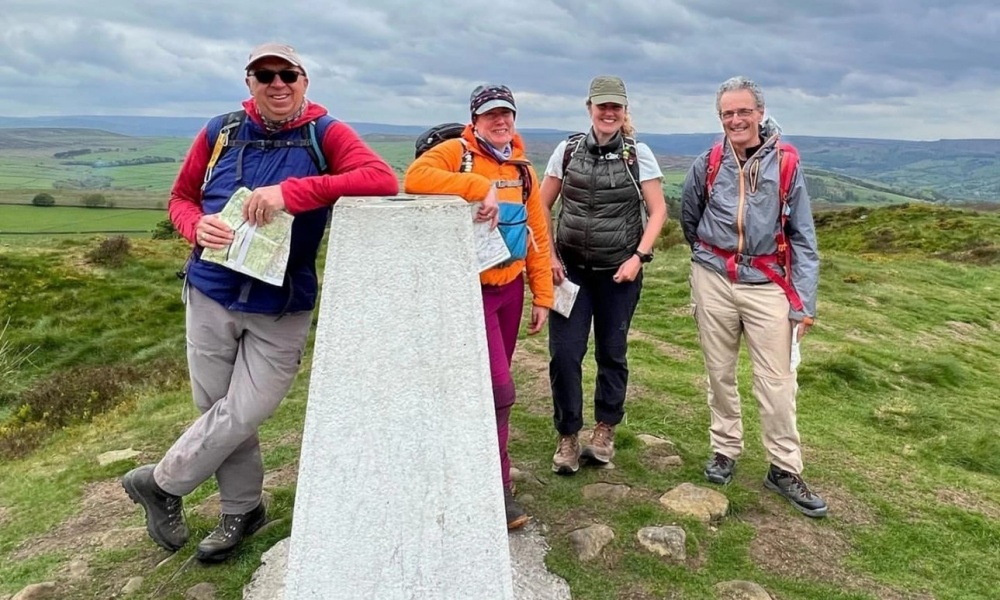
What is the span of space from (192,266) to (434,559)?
7.35ft

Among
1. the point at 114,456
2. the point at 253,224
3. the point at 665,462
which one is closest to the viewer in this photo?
the point at 253,224

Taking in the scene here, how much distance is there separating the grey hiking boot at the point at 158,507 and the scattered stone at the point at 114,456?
3004 mm

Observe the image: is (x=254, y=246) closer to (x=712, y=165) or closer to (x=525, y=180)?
(x=525, y=180)

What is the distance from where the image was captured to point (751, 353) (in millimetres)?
5688

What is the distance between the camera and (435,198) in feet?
11.1

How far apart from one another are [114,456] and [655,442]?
554cm

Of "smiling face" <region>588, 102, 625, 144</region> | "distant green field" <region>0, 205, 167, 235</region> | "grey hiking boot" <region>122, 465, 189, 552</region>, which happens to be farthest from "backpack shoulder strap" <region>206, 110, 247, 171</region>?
"distant green field" <region>0, 205, 167, 235</region>

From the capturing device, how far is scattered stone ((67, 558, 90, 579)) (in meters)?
4.89

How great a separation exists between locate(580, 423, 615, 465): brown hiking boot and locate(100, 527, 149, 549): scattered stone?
11.6 feet

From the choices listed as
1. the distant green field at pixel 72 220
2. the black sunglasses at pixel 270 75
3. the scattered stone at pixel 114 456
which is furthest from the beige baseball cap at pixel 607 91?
the distant green field at pixel 72 220

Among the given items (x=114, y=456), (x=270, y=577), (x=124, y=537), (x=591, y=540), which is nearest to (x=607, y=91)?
(x=591, y=540)

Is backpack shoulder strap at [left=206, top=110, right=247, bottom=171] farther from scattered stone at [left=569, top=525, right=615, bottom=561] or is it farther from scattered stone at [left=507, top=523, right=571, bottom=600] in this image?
scattered stone at [left=569, top=525, right=615, bottom=561]

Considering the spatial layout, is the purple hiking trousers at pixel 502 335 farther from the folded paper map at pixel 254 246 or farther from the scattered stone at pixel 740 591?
the scattered stone at pixel 740 591

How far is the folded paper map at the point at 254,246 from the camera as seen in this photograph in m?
3.74
